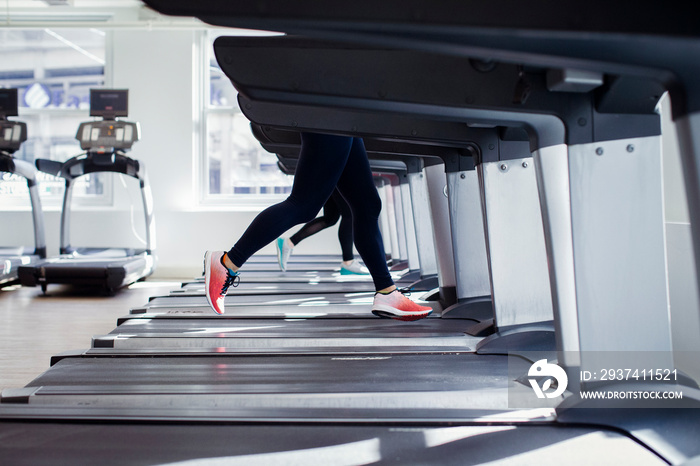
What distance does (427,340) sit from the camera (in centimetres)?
185

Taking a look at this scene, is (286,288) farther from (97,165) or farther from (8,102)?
(8,102)

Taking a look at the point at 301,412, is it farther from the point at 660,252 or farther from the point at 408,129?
the point at 408,129

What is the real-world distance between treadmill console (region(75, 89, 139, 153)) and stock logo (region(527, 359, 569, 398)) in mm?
4093

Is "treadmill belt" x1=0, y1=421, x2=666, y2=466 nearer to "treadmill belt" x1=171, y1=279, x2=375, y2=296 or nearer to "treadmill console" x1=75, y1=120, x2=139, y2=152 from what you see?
"treadmill belt" x1=171, y1=279, x2=375, y2=296

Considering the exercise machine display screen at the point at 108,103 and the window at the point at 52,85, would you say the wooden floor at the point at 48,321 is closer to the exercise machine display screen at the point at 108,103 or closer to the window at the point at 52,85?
the exercise machine display screen at the point at 108,103

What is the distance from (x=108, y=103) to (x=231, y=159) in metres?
1.42

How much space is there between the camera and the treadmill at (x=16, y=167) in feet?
14.9

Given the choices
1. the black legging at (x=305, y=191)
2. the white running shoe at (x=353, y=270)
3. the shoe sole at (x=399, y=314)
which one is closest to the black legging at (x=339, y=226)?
the white running shoe at (x=353, y=270)

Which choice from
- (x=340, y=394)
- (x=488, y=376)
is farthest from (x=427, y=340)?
(x=340, y=394)

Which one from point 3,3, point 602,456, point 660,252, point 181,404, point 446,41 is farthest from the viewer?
point 3,3

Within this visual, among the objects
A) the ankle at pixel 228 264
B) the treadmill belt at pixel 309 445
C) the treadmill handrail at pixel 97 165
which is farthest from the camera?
the treadmill handrail at pixel 97 165

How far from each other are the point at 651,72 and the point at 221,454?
33.1 inches

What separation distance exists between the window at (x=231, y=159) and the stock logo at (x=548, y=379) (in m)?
4.70

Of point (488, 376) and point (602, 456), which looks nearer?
point (602, 456)
